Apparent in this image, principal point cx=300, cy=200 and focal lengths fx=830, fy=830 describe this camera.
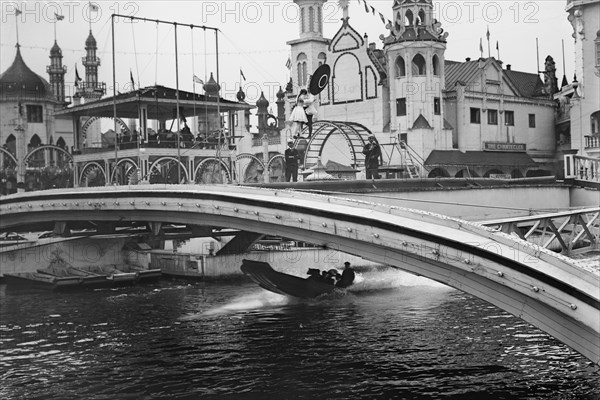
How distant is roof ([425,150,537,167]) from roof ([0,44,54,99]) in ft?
179

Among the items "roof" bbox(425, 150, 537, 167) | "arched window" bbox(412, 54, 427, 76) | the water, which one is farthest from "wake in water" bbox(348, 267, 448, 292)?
"arched window" bbox(412, 54, 427, 76)

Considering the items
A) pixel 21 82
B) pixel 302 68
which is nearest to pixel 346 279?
pixel 302 68

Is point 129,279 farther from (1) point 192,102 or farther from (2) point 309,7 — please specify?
(2) point 309,7

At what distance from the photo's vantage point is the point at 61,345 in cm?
3691

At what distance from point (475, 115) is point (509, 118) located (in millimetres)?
5805

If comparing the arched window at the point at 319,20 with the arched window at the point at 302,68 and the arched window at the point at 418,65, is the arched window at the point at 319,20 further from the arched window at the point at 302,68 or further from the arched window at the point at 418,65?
the arched window at the point at 418,65

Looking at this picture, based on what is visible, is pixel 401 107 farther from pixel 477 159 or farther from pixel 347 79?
pixel 477 159

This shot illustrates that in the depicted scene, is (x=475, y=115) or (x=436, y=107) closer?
(x=436, y=107)

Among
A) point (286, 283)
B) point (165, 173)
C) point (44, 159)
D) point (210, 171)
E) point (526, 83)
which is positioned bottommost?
point (286, 283)

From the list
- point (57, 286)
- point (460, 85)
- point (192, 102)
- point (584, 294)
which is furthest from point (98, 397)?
point (460, 85)

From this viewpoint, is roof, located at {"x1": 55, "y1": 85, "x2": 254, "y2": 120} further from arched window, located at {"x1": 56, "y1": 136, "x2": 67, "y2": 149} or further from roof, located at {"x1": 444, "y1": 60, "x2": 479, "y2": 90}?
arched window, located at {"x1": 56, "y1": 136, "x2": 67, "y2": 149}

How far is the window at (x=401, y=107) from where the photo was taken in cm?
8150

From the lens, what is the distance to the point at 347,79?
87.7 meters

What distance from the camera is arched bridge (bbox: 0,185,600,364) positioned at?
22.0m
